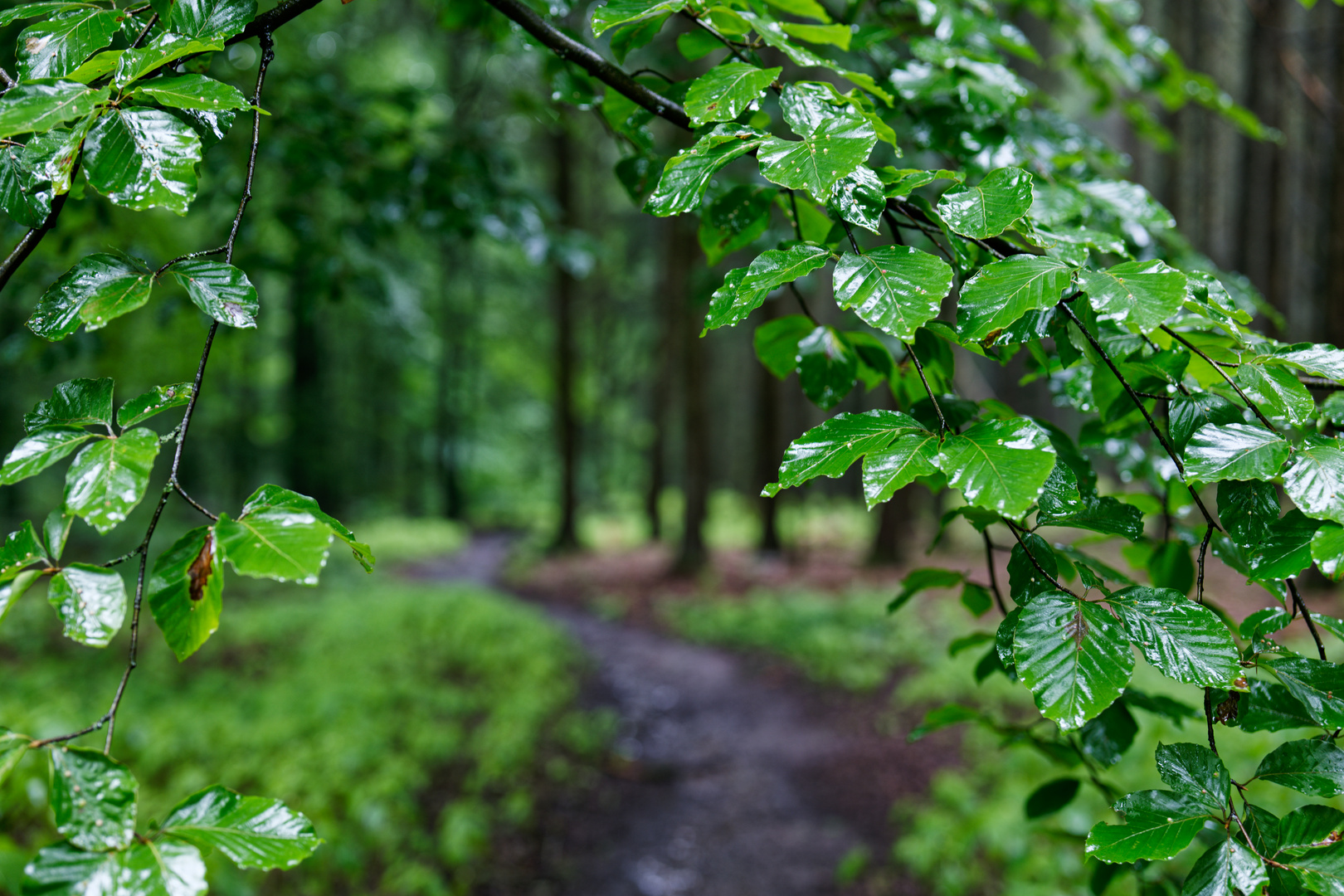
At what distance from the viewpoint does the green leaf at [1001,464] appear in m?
0.68

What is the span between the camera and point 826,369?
3.91ft

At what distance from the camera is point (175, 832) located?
26.3 inches

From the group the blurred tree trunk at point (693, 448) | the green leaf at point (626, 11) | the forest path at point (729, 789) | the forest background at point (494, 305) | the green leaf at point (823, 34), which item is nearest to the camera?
the green leaf at point (626, 11)

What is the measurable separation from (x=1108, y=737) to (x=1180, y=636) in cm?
55

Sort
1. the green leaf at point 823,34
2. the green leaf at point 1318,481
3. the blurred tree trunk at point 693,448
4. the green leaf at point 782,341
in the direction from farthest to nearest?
the blurred tree trunk at point 693,448, the green leaf at point 782,341, the green leaf at point 823,34, the green leaf at point 1318,481

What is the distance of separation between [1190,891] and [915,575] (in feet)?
2.16

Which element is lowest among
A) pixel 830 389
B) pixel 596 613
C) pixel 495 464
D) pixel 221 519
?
pixel 495 464

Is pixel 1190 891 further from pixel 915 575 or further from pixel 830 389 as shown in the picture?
pixel 830 389

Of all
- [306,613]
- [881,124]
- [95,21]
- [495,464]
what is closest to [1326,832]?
[881,124]

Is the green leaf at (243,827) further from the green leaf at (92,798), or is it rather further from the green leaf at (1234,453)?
the green leaf at (1234,453)

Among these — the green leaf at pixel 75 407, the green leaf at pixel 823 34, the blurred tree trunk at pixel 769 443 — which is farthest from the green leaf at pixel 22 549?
the blurred tree trunk at pixel 769 443

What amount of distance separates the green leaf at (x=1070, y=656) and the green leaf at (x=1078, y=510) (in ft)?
0.33

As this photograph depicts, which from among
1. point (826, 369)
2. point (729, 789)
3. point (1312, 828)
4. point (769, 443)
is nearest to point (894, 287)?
point (826, 369)

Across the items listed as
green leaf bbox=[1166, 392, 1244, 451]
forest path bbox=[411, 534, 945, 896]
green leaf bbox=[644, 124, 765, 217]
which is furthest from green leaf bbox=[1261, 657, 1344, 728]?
forest path bbox=[411, 534, 945, 896]
